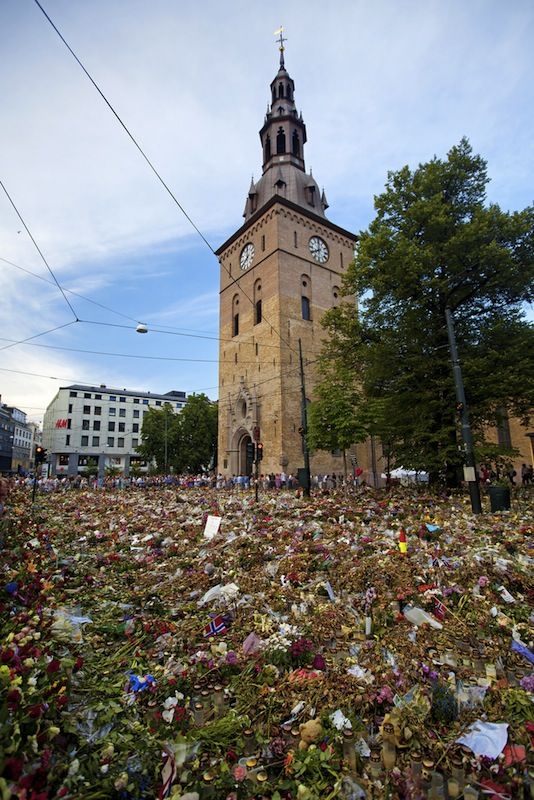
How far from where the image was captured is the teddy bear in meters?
2.76

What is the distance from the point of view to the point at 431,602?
16.2 feet

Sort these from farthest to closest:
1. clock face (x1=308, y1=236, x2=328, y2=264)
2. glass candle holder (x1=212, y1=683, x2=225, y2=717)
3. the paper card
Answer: clock face (x1=308, y1=236, x2=328, y2=264), the paper card, glass candle holder (x1=212, y1=683, x2=225, y2=717)

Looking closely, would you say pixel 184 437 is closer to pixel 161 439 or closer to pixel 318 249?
pixel 161 439

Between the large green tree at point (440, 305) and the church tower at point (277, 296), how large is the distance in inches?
596

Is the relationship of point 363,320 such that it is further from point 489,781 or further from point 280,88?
point 280,88

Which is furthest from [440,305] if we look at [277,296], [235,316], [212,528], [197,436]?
[197,436]

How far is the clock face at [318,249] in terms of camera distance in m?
37.1

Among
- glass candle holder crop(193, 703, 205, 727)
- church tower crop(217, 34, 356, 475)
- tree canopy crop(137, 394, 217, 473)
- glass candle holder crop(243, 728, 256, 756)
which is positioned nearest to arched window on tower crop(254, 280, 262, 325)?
church tower crop(217, 34, 356, 475)

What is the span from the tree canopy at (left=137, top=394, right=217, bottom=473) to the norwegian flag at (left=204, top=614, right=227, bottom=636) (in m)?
46.4

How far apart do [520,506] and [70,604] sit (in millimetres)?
12032

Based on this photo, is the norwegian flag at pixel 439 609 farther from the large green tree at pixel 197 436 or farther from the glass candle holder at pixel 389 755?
the large green tree at pixel 197 436

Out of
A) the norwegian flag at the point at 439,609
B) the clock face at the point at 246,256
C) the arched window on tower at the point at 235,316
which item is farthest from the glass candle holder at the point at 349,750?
the clock face at the point at 246,256

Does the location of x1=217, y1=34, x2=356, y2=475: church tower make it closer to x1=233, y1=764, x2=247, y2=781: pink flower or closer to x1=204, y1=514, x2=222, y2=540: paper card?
x1=204, y1=514, x2=222, y2=540: paper card

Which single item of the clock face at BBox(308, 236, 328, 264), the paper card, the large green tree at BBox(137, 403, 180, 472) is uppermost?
the clock face at BBox(308, 236, 328, 264)
